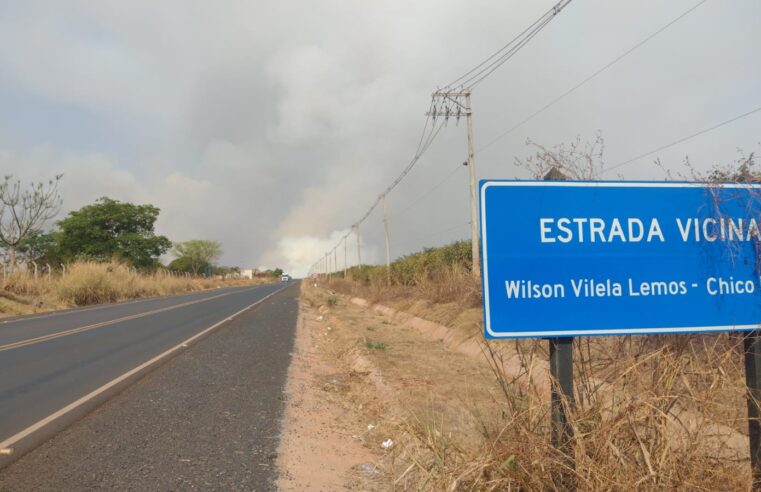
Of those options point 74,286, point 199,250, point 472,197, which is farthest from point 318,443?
point 199,250

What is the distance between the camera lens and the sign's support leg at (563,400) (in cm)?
288

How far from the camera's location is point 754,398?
3.04 m

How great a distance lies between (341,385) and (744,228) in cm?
666

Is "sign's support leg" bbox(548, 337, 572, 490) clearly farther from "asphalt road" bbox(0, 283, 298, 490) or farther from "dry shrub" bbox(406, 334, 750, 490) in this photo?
"asphalt road" bbox(0, 283, 298, 490)

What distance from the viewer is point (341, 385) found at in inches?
344

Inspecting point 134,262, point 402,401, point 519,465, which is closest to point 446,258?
point 402,401

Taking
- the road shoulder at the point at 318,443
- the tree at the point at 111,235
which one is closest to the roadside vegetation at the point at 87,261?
the tree at the point at 111,235

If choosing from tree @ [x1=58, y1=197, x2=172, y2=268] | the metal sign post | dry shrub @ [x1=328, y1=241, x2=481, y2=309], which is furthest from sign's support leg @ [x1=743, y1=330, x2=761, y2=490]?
tree @ [x1=58, y1=197, x2=172, y2=268]

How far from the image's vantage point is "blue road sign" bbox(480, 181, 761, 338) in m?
3.00

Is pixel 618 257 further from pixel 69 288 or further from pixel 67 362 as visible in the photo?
pixel 69 288

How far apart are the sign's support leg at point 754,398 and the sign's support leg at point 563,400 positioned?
1.01 m

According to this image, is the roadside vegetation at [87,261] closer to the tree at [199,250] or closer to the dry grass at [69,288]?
the dry grass at [69,288]

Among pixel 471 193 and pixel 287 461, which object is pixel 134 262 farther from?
pixel 287 461

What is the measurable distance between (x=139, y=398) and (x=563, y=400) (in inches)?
236
